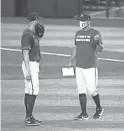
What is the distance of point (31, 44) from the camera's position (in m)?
10.4

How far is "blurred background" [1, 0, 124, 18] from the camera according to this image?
35500 mm

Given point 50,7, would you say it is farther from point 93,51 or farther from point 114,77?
point 93,51

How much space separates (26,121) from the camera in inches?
414

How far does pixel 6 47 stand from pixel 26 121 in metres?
11.7

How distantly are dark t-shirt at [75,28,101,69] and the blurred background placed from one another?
2478 centimetres

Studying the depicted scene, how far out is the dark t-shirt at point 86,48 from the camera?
1071cm

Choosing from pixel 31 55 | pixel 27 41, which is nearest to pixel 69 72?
pixel 31 55

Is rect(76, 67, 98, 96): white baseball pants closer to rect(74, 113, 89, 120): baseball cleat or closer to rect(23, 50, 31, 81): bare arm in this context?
rect(74, 113, 89, 120): baseball cleat

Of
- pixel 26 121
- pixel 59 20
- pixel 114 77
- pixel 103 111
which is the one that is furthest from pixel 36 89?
pixel 59 20

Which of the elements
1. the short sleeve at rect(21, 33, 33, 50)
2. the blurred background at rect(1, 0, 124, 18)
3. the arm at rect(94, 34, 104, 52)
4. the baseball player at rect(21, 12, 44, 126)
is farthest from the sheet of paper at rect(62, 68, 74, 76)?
the blurred background at rect(1, 0, 124, 18)

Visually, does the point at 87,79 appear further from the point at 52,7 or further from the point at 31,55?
the point at 52,7

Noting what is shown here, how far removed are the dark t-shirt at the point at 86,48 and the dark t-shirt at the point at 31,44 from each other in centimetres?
75

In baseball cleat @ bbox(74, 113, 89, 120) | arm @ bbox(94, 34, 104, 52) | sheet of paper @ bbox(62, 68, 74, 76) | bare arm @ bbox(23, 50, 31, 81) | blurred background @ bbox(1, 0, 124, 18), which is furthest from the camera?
blurred background @ bbox(1, 0, 124, 18)

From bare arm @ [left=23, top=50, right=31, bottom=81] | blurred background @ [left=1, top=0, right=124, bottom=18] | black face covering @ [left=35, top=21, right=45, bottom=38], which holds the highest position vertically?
black face covering @ [left=35, top=21, right=45, bottom=38]
